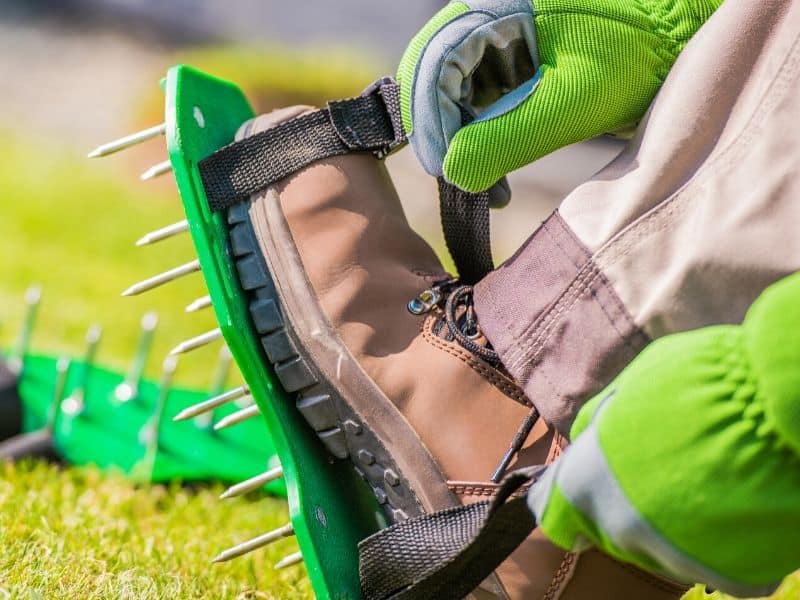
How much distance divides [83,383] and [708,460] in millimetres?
1490

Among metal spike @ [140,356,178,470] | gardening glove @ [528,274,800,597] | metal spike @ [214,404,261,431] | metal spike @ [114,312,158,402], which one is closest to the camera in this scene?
gardening glove @ [528,274,800,597]

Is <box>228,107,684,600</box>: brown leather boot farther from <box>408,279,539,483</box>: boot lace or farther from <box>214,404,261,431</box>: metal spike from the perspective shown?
<box>214,404,261,431</box>: metal spike

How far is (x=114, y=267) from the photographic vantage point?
123 inches

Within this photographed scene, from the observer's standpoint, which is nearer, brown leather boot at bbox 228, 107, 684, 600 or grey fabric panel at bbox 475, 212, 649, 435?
grey fabric panel at bbox 475, 212, 649, 435

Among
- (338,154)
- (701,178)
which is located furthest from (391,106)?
(701,178)

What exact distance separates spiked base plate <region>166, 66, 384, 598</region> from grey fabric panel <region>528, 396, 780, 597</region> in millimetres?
390

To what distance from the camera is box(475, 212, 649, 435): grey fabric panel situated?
3.24ft

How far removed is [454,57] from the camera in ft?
3.51

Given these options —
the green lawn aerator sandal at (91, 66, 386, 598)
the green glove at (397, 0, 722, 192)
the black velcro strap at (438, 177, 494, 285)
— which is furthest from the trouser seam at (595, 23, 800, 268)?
the green lawn aerator sandal at (91, 66, 386, 598)

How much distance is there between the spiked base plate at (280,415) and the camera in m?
1.14

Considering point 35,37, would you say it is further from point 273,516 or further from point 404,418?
point 404,418

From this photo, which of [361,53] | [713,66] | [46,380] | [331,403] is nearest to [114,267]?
[46,380]

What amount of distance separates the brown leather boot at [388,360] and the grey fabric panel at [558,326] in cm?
6

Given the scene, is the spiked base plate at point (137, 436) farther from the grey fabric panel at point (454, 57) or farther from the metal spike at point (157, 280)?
the grey fabric panel at point (454, 57)
